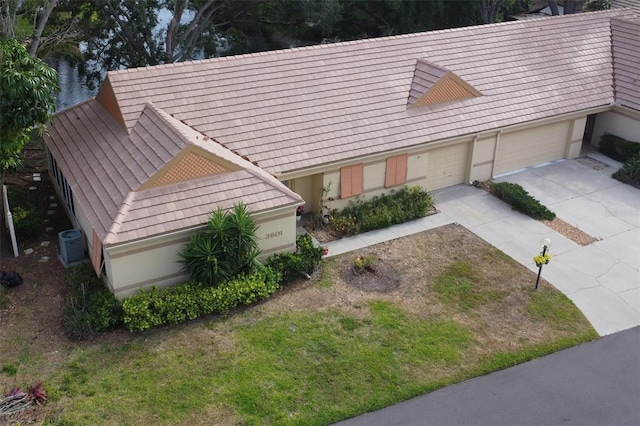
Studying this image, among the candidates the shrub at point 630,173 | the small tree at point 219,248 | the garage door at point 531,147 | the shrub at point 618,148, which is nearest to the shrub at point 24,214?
the small tree at point 219,248

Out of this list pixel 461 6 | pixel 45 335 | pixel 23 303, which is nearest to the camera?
pixel 45 335

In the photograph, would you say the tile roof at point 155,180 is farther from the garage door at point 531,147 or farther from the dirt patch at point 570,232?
the garage door at point 531,147

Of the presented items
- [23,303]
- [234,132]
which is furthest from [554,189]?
[23,303]

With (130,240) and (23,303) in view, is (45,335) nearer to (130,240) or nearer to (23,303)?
(23,303)

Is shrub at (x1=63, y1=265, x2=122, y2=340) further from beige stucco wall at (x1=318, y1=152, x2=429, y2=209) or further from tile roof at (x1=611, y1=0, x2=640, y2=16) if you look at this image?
tile roof at (x1=611, y1=0, x2=640, y2=16)

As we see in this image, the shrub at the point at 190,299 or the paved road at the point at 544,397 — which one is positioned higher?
the shrub at the point at 190,299

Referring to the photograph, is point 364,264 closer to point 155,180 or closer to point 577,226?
point 155,180

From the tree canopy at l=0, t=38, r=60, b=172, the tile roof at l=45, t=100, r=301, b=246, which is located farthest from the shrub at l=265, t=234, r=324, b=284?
the tree canopy at l=0, t=38, r=60, b=172

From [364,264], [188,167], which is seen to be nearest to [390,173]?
[364,264]
